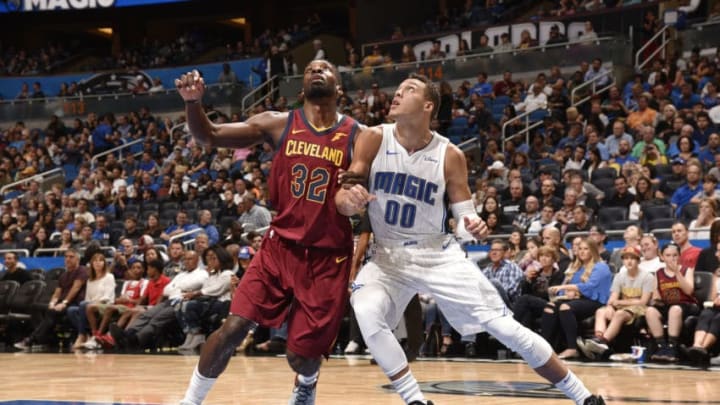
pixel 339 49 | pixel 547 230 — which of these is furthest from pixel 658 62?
pixel 339 49

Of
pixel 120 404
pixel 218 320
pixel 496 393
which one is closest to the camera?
pixel 120 404

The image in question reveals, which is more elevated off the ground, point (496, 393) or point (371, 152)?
point (371, 152)

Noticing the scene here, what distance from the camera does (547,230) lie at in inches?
459

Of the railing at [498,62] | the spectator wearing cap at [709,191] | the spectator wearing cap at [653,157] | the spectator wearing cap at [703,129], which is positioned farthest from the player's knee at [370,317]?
the railing at [498,62]

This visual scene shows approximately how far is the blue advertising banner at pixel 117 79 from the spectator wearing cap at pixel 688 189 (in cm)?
1472

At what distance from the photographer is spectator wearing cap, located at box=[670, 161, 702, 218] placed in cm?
1258

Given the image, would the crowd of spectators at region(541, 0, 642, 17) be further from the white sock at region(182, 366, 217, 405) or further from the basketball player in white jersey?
the white sock at region(182, 366, 217, 405)

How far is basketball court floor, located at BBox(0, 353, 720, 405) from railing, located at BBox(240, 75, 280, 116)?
12925 mm

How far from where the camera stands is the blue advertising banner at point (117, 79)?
1065 inches

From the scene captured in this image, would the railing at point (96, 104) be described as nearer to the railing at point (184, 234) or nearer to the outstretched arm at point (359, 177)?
the railing at point (184, 234)

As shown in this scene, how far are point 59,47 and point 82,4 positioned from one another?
5.28 metres

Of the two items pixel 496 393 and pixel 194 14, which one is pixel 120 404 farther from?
pixel 194 14

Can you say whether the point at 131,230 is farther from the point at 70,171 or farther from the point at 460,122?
the point at 70,171

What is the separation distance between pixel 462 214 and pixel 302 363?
110 cm
